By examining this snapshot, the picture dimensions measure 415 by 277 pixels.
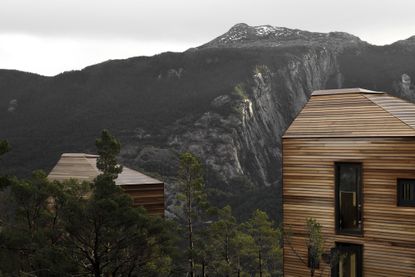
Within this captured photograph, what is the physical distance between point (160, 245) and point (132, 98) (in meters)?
88.9

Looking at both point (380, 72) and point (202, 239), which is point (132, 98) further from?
point (202, 239)

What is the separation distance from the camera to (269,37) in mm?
153500

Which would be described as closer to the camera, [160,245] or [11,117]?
[160,245]

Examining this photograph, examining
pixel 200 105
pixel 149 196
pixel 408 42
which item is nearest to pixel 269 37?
pixel 408 42

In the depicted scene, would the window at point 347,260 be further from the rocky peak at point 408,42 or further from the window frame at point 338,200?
the rocky peak at point 408,42

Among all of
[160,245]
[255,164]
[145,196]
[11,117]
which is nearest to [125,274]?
[160,245]

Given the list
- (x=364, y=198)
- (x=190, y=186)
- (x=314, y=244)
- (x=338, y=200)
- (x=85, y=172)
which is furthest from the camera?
(x=190, y=186)

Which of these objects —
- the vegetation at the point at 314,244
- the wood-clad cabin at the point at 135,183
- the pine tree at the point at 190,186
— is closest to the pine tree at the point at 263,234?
the pine tree at the point at 190,186

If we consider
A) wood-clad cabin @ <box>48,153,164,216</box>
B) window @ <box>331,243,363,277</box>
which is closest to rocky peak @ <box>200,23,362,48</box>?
wood-clad cabin @ <box>48,153,164,216</box>

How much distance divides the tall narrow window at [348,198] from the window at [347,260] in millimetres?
403

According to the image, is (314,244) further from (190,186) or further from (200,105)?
(200,105)

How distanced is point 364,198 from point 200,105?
76.4 metres

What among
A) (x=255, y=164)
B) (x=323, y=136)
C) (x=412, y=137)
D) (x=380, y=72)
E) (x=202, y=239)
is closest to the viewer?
(x=412, y=137)

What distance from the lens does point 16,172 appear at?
6756cm
